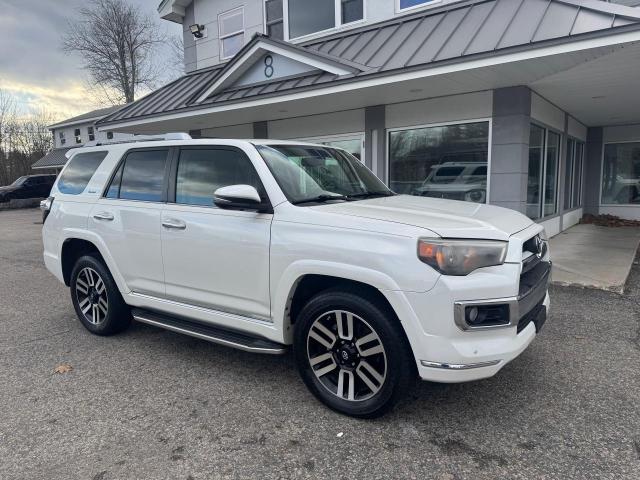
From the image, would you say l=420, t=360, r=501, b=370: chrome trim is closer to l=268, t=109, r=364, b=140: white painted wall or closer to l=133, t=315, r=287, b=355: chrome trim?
l=133, t=315, r=287, b=355: chrome trim

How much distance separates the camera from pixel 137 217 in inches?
163

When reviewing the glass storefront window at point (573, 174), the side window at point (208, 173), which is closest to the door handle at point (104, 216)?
the side window at point (208, 173)

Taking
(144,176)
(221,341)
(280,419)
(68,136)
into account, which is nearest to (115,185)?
(144,176)

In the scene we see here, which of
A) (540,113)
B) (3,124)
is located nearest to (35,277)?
(540,113)

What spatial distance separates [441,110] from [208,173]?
237 inches

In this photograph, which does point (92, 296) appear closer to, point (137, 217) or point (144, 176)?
point (137, 217)

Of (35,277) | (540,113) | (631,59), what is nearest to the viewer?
(631,59)

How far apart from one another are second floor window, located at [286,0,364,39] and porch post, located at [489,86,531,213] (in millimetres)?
3958

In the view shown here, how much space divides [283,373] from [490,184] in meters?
5.90

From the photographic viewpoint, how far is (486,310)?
2740 mm

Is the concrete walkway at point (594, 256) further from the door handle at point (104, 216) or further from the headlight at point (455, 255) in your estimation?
the door handle at point (104, 216)

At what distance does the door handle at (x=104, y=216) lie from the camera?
14.4 feet

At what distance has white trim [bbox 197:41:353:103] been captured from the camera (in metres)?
8.10

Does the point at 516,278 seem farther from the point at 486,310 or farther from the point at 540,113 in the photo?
the point at 540,113
